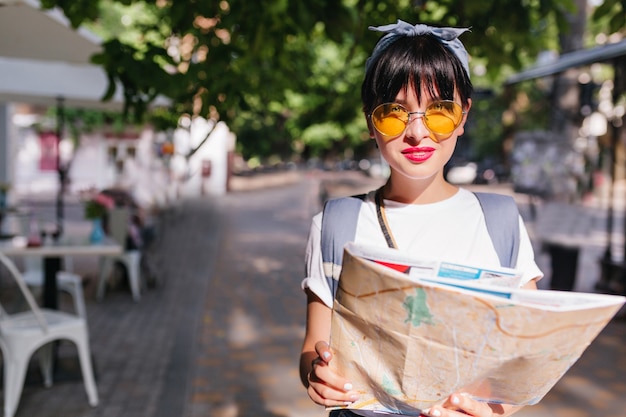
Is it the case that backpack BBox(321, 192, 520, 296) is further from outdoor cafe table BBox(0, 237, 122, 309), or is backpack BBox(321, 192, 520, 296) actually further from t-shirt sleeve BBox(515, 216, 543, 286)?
outdoor cafe table BBox(0, 237, 122, 309)

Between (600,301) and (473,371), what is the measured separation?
0.86 feet

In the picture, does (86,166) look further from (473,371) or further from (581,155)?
(473,371)

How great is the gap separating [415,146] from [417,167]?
5 centimetres

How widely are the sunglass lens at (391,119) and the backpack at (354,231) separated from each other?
0.22m

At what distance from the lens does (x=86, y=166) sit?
27453mm

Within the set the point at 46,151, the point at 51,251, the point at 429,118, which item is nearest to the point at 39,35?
the point at 51,251

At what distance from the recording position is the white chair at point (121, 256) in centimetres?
811

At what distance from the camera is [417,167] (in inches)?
61.9

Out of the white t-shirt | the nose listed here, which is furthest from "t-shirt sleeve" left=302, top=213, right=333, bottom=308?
the nose

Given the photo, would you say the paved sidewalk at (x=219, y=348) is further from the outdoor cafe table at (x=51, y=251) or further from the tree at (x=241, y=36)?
the tree at (x=241, y=36)

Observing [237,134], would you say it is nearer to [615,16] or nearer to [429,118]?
[615,16]

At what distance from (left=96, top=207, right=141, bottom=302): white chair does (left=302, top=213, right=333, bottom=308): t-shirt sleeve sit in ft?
22.5

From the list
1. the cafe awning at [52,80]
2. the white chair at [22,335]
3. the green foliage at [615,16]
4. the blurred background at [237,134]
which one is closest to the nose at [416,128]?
the blurred background at [237,134]

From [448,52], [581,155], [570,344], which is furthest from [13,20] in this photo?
[581,155]
